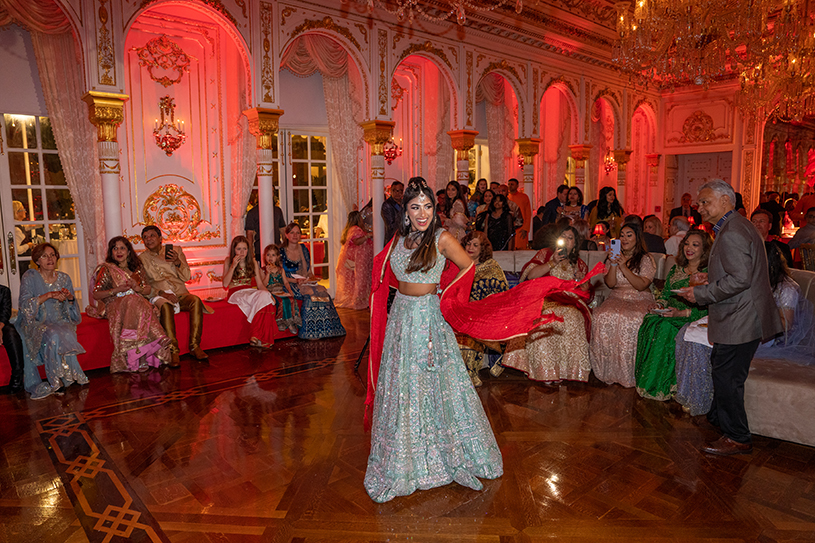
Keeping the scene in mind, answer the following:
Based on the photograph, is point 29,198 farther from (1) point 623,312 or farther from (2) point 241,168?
(1) point 623,312

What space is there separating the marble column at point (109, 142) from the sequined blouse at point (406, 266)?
4.49 meters

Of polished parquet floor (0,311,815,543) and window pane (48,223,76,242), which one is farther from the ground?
window pane (48,223,76,242)

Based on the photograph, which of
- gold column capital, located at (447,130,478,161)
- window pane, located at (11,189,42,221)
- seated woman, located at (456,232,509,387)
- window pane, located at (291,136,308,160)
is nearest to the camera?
seated woman, located at (456,232,509,387)

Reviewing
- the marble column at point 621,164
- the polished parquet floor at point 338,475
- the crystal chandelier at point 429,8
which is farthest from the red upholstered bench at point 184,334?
the marble column at point 621,164

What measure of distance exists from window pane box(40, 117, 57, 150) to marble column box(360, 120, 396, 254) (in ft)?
12.9

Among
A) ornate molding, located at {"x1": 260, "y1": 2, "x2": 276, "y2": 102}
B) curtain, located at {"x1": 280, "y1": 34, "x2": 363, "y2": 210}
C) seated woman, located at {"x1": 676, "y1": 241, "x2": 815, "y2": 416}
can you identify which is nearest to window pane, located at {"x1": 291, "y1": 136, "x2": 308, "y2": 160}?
curtain, located at {"x1": 280, "y1": 34, "x2": 363, "y2": 210}

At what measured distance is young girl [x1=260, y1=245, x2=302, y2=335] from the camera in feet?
21.8

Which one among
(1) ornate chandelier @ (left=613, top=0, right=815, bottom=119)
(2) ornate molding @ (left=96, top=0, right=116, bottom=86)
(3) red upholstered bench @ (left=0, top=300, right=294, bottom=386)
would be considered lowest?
(3) red upholstered bench @ (left=0, top=300, right=294, bottom=386)

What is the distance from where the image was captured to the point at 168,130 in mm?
7711

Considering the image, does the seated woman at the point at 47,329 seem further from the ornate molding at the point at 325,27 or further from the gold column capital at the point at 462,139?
the gold column capital at the point at 462,139

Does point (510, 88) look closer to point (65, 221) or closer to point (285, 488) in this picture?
point (65, 221)

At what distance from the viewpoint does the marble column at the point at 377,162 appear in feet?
27.1

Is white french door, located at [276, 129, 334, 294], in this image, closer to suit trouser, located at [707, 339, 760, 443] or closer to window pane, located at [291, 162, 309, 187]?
window pane, located at [291, 162, 309, 187]

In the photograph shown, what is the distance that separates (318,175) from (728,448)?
7.08 metres
